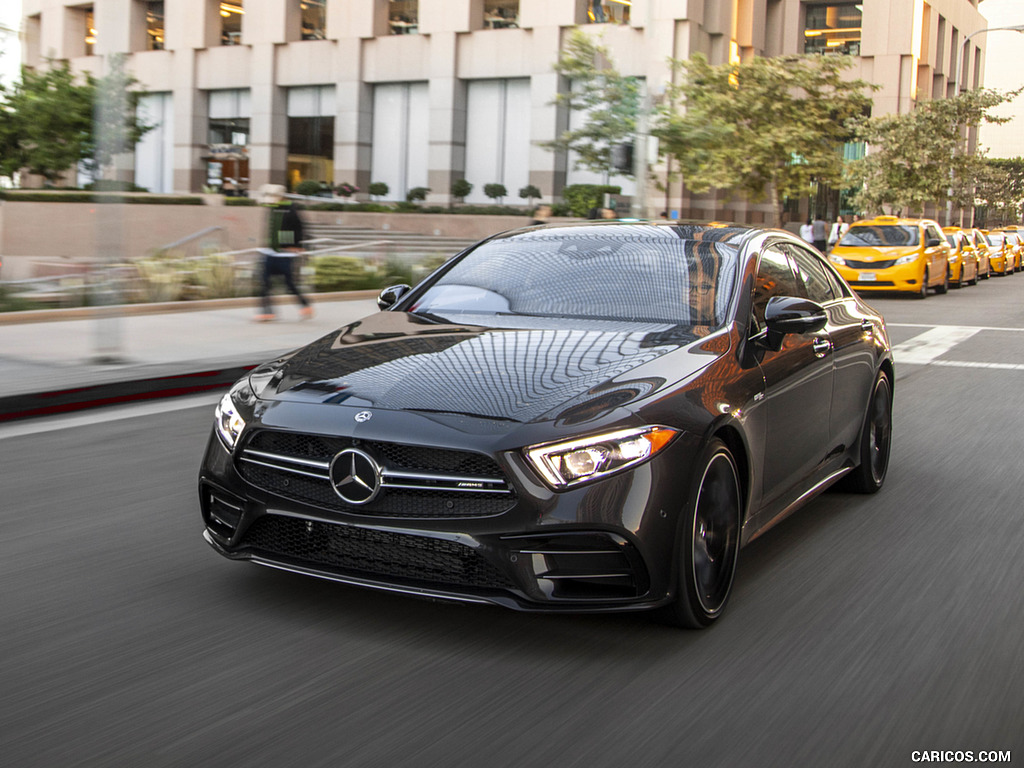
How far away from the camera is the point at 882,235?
91.6 ft

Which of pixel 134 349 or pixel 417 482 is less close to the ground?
pixel 417 482

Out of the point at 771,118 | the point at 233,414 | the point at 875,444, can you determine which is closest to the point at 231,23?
the point at 771,118

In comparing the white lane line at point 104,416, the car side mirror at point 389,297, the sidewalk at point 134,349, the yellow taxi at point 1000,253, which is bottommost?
the white lane line at point 104,416

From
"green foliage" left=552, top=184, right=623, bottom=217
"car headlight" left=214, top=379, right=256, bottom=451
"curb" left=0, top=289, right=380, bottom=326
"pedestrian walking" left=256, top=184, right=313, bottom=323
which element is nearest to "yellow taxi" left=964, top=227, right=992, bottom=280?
"green foliage" left=552, top=184, right=623, bottom=217

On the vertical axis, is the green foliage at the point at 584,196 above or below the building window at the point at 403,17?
below

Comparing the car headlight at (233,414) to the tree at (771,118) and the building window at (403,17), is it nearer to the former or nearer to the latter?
the tree at (771,118)

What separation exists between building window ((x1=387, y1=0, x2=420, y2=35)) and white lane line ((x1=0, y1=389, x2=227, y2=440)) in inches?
1734

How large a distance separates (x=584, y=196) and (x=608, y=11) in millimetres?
8069

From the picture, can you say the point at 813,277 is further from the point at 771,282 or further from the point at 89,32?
the point at 89,32

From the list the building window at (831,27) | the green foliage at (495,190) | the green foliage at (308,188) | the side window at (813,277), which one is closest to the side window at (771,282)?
the side window at (813,277)

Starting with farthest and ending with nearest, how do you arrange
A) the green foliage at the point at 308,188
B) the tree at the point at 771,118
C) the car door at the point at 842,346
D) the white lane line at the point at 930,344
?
the green foliage at the point at 308,188, the tree at the point at 771,118, the white lane line at the point at 930,344, the car door at the point at 842,346

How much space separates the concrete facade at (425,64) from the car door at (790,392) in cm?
3983

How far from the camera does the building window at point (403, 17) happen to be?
51894 millimetres

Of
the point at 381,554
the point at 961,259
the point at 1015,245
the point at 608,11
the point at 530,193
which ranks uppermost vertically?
the point at 608,11
